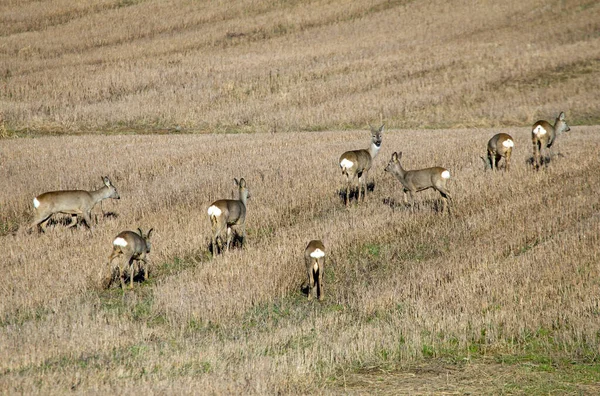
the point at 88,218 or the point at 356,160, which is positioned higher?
the point at 356,160

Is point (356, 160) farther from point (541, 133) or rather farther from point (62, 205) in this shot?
point (62, 205)

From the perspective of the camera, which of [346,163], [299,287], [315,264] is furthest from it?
[346,163]

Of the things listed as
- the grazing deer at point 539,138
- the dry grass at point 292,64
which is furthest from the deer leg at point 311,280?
the dry grass at point 292,64

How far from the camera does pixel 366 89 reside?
114 ft

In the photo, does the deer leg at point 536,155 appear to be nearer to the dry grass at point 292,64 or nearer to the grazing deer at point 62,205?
the grazing deer at point 62,205

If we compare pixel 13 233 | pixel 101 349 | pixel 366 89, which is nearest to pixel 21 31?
pixel 366 89

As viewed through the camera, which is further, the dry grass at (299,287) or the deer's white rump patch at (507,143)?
the deer's white rump patch at (507,143)

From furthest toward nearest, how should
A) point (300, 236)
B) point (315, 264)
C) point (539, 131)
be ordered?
point (539, 131)
point (300, 236)
point (315, 264)

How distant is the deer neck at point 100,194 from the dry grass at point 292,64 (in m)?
15.2

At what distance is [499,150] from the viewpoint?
1775 centimetres

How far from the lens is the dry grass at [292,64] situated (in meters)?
31.0

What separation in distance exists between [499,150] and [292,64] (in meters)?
21.6

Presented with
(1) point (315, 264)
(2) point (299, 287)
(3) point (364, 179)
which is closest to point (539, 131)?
(3) point (364, 179)

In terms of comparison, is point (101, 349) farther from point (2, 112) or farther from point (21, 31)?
point (21, 31)
